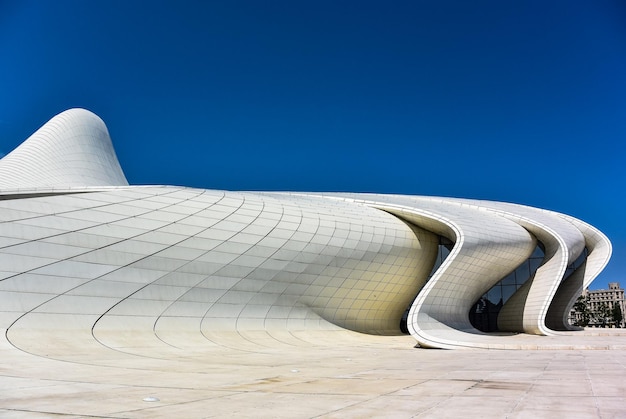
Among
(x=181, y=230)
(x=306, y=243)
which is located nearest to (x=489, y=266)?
(x=306, y=243)

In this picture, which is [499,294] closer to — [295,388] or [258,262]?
[258,262]

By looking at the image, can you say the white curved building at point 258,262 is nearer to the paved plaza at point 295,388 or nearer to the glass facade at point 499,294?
the glass facade at point 499,294

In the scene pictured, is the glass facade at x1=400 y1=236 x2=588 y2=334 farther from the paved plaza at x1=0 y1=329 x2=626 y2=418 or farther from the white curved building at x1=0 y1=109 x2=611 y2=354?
the paved plaza at x1=0 y1=329 x2=626 y2=418

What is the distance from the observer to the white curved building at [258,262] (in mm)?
16906

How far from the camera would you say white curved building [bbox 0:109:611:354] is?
16906 mm

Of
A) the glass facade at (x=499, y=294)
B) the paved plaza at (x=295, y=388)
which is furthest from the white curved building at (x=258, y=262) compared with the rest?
the paved plaza at (x=295, y=388)

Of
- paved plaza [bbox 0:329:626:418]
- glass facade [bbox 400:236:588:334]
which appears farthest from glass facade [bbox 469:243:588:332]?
paved plaza [bbox 0:329:626:418]

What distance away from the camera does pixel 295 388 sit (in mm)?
7781

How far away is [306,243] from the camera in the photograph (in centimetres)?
2398

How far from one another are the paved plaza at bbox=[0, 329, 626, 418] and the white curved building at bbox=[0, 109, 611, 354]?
4253mm

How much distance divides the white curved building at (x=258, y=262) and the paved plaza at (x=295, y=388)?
167 inches

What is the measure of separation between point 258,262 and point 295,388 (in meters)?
14.6

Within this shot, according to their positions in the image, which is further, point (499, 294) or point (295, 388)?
point (499, 294)

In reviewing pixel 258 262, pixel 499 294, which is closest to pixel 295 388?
pixel 258 262
